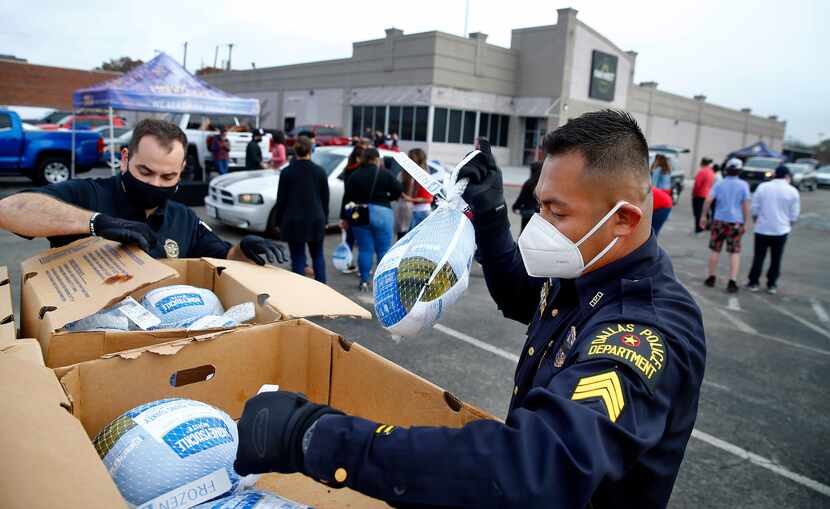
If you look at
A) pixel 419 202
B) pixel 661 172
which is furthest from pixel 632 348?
pixel 661 172

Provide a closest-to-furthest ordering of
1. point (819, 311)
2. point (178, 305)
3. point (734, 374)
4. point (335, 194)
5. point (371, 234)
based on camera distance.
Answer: point (178, 305)
point (734, 374)
point (371, 234)
point (819, 311)
point (335, 194)

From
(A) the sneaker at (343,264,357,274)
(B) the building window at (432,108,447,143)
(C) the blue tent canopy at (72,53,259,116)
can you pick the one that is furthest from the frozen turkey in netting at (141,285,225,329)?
(B) the building window at (432,108,447,143)

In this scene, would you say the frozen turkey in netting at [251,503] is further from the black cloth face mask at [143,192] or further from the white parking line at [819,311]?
the white parking line at [819,311]

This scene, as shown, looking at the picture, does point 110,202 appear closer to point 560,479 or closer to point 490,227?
point 490,227

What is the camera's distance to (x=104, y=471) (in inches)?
43.3

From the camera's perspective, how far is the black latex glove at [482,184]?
1.83 m

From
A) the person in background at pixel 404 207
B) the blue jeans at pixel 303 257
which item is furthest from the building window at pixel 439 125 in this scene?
the blue jeans at pixel 303 257

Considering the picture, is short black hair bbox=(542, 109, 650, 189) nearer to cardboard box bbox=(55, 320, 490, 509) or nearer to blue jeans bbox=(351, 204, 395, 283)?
cardboard box bbox=(55, 320, 490, 509)

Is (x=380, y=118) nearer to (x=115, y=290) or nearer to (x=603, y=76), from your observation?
(x=603, y=76)

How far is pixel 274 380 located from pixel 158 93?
12906 mm

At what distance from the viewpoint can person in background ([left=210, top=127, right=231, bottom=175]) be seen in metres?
15.0

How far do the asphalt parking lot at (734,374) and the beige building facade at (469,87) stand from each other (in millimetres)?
21752

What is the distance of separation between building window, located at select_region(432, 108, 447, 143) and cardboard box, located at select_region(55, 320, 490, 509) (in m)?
27.0

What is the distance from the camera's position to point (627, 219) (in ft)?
4.69
